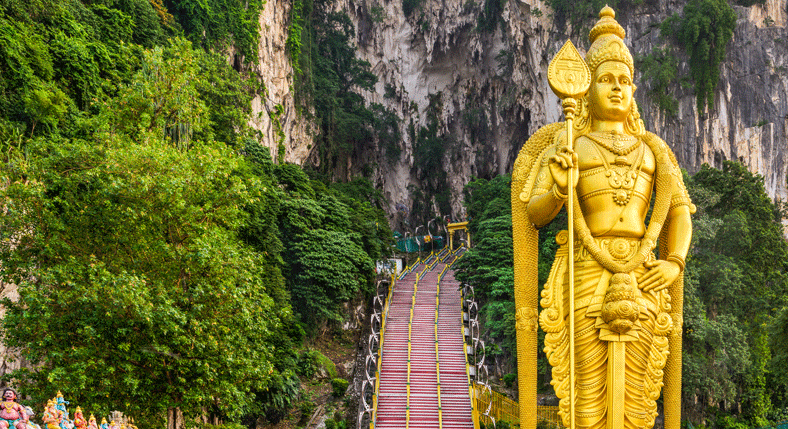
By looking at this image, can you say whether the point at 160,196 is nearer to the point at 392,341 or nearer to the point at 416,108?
the point at 392,341

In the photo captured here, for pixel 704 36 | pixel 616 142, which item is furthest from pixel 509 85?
pixel 616 142

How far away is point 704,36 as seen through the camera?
24.2 metres

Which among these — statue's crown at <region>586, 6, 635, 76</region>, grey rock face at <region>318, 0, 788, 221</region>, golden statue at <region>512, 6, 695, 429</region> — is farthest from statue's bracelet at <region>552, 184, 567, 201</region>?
grey rock face at <region>318, 0, 788, 221</region>

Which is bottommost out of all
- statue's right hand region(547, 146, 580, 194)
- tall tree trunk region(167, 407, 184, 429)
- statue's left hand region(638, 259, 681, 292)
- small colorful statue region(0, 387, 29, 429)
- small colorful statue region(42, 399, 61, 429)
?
tall tree trunk region(167, 407, 184, 429)

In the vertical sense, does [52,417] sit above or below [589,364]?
below

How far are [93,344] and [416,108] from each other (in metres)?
32.3

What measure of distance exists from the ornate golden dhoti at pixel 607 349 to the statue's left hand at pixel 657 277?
0.06 metres

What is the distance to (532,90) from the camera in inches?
1284

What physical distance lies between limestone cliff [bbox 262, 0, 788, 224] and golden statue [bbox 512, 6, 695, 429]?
19959 mm

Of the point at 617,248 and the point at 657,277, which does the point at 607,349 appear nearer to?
the point at 657,277

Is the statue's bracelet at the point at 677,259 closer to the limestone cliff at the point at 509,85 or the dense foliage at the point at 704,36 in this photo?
the limestone cliff at the point at 509,85

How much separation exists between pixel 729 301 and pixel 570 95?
11.7 metres

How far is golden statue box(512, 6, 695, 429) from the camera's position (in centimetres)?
578

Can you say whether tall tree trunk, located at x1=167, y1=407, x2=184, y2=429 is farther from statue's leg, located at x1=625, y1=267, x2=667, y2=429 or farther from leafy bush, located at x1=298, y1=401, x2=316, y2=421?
statue's leg, located at x1=625, y1=267, x2=667, y2=429
